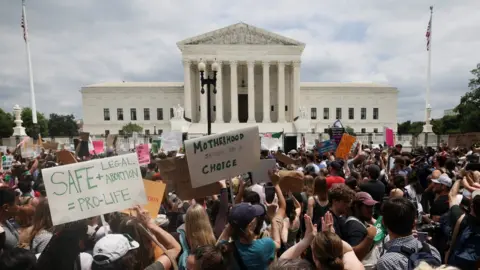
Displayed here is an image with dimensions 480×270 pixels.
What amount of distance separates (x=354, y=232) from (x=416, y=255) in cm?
80

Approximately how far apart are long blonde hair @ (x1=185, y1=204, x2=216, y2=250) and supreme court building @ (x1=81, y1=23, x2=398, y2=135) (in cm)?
4662

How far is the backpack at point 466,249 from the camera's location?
2939 mm

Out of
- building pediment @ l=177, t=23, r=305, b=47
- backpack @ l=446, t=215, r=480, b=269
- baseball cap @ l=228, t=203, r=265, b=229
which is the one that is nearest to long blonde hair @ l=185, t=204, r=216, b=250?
baseball cap @ l=228, t=203, r=265, b=229

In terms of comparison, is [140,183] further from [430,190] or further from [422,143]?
[422,143]

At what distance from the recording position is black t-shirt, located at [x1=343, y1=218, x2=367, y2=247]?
320cm

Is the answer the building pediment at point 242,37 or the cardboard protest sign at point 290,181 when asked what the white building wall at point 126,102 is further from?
the cardboard protest sign at point 290,181

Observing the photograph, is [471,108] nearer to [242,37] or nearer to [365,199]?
[242,37]

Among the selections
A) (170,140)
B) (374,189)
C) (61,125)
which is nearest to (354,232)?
(374,189)

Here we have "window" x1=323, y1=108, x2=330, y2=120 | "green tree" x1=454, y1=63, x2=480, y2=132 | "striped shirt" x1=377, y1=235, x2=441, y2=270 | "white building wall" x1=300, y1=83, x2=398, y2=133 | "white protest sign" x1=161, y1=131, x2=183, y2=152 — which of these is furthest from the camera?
"window" x1=323, y1=108, x2=330, y2=120

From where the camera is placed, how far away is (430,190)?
5551 millimetres

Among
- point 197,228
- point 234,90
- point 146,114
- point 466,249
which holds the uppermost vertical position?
point 234,90

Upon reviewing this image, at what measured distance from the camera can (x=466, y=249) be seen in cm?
300

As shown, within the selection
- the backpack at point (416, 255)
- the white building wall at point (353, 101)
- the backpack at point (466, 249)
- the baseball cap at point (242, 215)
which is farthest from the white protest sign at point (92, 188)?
the white building wall at point (353, 101)

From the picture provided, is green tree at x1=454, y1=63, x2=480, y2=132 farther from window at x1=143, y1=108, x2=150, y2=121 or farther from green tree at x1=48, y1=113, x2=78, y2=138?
green tree at x1=48, y1=113, x2=78, y2=138
